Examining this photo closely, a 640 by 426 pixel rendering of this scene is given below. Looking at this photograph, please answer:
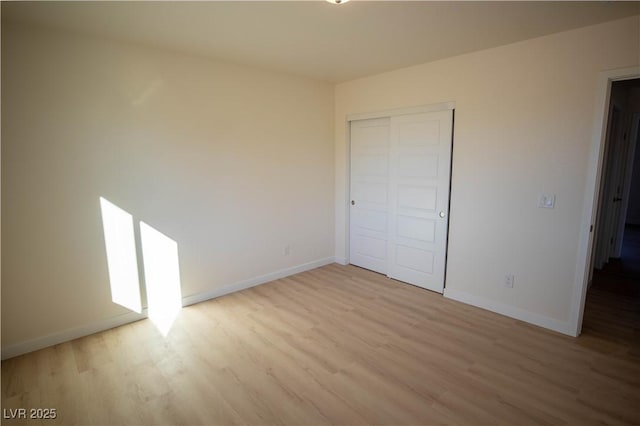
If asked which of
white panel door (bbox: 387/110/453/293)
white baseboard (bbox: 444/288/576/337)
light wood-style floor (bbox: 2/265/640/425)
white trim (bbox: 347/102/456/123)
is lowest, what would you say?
light wood-style floor (bbox: 2/265/640/425)

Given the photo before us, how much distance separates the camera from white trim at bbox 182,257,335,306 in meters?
3.56

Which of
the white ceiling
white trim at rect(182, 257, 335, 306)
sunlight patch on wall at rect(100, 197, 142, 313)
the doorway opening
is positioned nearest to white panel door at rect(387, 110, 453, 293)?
the white ceiling

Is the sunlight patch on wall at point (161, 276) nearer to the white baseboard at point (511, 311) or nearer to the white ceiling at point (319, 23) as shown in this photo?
the white ceiling at point (319, 23)

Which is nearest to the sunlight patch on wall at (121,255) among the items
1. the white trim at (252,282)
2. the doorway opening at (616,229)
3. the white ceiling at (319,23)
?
the white trim at (252,282)

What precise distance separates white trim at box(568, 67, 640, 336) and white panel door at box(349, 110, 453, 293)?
47.5 inches

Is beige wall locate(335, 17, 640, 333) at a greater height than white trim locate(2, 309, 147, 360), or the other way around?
beige wall locate(335, 17, 640, 333)

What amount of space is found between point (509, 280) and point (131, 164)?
3.84 metres

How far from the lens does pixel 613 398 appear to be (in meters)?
2.09

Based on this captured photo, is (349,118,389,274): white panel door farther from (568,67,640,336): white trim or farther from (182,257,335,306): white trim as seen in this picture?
(568,67,640,336): white trim

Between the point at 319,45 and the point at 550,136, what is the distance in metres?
2.23

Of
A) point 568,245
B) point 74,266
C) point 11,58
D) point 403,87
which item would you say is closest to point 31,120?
point 11,58

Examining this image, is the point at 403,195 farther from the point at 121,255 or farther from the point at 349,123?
the point at 121,255

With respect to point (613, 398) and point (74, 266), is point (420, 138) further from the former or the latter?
point (74, 266)

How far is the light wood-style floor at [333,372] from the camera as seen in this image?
2.00m
